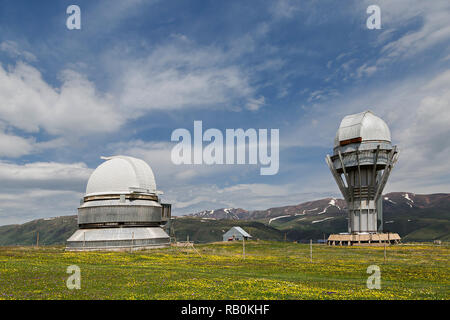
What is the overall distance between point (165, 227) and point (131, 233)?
737 inches

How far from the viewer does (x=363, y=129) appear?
310 ft

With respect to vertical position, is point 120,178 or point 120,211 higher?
point 120,178

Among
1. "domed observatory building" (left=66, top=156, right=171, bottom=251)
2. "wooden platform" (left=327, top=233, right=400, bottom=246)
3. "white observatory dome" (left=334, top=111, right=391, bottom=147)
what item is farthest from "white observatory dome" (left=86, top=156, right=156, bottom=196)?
"white observatory dome" (left=334, top=111, right=391, bottom=147)

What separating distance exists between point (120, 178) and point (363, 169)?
71.2 m

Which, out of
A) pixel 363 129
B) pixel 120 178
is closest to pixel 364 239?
pixel 363 129

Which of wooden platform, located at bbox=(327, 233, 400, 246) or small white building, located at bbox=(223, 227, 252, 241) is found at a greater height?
wooden platform, located at bbox=(327, 233, 400, 246)

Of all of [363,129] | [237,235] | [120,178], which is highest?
[363,129]

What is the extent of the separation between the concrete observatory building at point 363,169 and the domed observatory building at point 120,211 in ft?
178

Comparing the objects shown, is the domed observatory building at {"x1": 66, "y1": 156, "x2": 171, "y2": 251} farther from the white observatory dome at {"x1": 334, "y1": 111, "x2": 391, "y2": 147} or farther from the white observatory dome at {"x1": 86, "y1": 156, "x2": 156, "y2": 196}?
the white observatory dome at {"x1": 334, "y1": 111, "x2": 391, "y2": 147}

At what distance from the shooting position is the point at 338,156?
99.6 m

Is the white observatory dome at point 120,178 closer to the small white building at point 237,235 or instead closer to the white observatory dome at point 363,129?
the small white building at point 237,235

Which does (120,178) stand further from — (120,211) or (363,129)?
(363,129)

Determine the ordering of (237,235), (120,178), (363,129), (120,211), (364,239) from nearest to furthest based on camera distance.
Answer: (120,211) < (120,178) < (364,239) < (363,129) < (237,235)

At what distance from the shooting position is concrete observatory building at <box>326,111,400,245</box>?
91.8 metres
